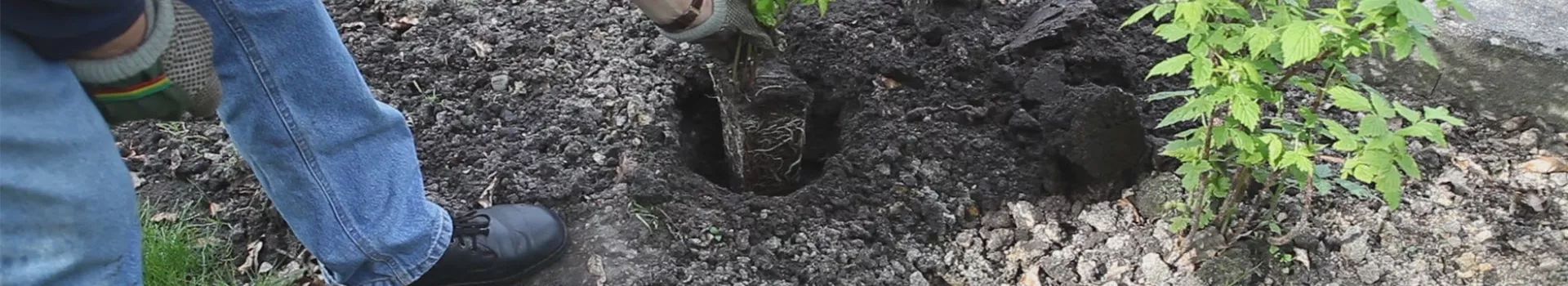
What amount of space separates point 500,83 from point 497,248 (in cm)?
63

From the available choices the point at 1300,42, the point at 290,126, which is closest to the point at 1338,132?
the point at 1300,42

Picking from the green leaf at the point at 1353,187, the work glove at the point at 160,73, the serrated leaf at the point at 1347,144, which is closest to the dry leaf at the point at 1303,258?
the green leaf at the point at 1353,187

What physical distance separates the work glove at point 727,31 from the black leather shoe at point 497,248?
1.51ft

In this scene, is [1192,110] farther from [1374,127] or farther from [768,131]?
[768,131]

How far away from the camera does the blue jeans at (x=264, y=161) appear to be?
116 centimetres

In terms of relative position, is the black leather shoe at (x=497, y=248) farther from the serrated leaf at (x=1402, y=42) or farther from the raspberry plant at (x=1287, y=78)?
the serrated leaf at (x=1402, y=42)

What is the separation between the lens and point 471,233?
206cm

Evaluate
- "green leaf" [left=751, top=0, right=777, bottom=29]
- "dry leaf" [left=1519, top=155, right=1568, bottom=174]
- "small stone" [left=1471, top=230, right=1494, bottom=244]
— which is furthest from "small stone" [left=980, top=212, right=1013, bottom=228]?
"dry leaf" [left=1519, top=155, right=1568, bottom=174]

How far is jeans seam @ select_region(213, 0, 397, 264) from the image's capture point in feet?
4.92

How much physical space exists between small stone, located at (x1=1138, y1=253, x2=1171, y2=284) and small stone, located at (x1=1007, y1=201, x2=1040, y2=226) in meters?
0.22

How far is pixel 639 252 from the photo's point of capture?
7.04 ft

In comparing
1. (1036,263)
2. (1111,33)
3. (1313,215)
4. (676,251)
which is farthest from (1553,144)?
(676,251)

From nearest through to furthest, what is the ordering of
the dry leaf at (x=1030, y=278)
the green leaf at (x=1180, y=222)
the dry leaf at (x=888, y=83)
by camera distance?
the green leaf at (x=1180, y=222), the dry leaf at (x=1030, y=278), the dry leaf at (x=888, y=83)

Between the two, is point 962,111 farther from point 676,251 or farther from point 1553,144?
point 1553,144
